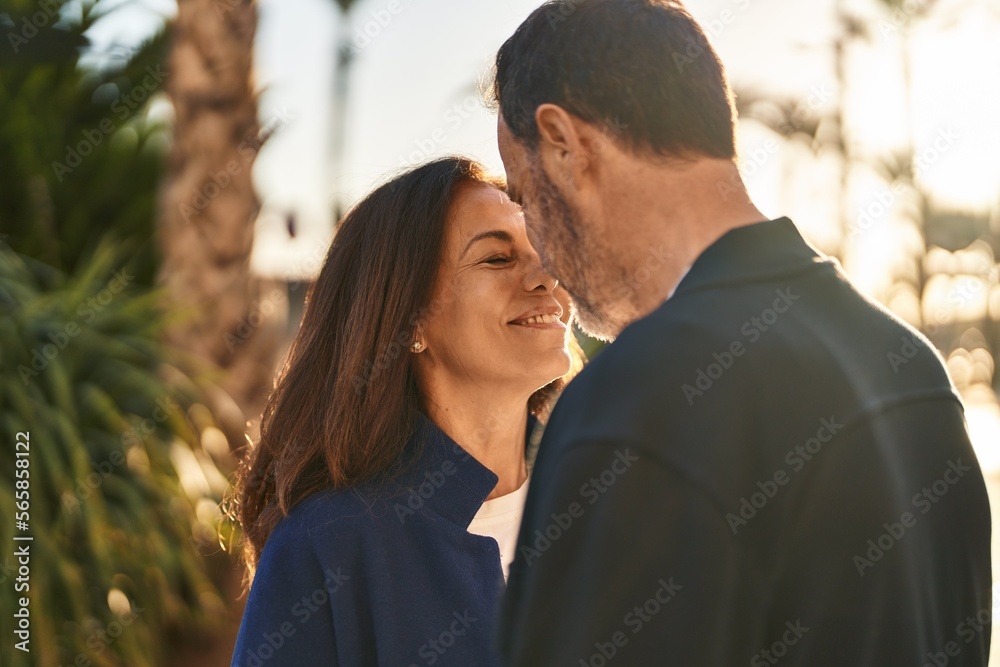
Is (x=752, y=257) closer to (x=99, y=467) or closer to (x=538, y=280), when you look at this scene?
(x=538, y=280)

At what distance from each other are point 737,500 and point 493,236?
4.14ft

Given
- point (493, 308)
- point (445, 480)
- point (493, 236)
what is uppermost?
point (493, 236)

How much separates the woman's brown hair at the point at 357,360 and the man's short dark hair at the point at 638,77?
0.81 metres

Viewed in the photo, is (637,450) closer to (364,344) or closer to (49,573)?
(364,344)

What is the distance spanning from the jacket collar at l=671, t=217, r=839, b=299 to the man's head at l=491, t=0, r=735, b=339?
0.14 meters

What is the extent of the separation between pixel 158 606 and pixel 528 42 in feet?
10.2

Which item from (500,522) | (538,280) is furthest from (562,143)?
(500,522)

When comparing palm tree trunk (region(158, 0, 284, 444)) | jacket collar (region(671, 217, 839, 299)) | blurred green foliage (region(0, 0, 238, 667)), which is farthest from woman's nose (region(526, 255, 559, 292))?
palm tree trunk (region(158, 0, 284, 444))

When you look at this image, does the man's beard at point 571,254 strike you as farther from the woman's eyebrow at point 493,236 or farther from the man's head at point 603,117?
the woman's eyebrow at point 493,236

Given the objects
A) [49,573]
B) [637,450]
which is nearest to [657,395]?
[637,450]

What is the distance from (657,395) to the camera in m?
0.97

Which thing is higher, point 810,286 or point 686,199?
point 686,199

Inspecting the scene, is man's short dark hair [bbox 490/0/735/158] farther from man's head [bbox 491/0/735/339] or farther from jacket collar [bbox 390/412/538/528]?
jacket collar [bbox 390/412/538/528]

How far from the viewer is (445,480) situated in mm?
1996
